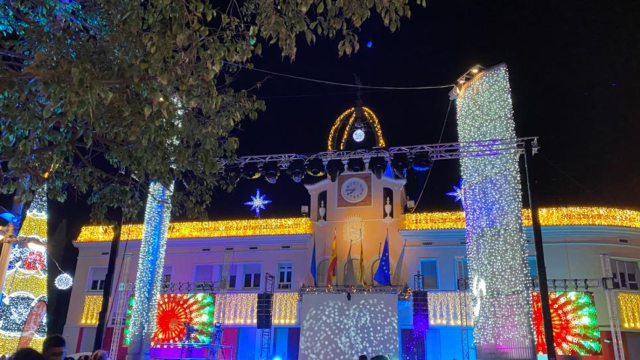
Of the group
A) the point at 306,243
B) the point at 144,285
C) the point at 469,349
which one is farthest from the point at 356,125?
the point at 144,285

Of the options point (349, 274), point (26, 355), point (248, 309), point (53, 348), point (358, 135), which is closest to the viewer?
point (26, 355)

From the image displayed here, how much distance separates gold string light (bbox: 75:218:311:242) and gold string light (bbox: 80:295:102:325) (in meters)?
2.61

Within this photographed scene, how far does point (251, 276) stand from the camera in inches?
801

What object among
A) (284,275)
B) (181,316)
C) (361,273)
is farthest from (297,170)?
(181,316)

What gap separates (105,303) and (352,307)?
801 centimetres

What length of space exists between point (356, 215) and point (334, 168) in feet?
19.4

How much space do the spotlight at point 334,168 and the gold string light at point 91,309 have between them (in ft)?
43.1

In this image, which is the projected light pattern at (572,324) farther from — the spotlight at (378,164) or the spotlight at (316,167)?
the spotlight at (316,167)

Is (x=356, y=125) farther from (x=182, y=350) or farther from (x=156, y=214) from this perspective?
(x=182, y=350)

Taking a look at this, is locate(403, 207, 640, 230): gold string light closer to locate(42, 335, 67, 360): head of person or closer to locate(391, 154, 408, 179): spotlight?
locate(391, 154, 408, 179): spotlight

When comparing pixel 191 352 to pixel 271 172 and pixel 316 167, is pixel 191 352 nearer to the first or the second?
pixel 271 172

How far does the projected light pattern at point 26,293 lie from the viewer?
13156 millimetres

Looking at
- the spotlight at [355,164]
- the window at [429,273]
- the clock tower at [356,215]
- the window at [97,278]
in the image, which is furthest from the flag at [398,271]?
the window at [97,278]

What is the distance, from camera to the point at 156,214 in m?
12.9
